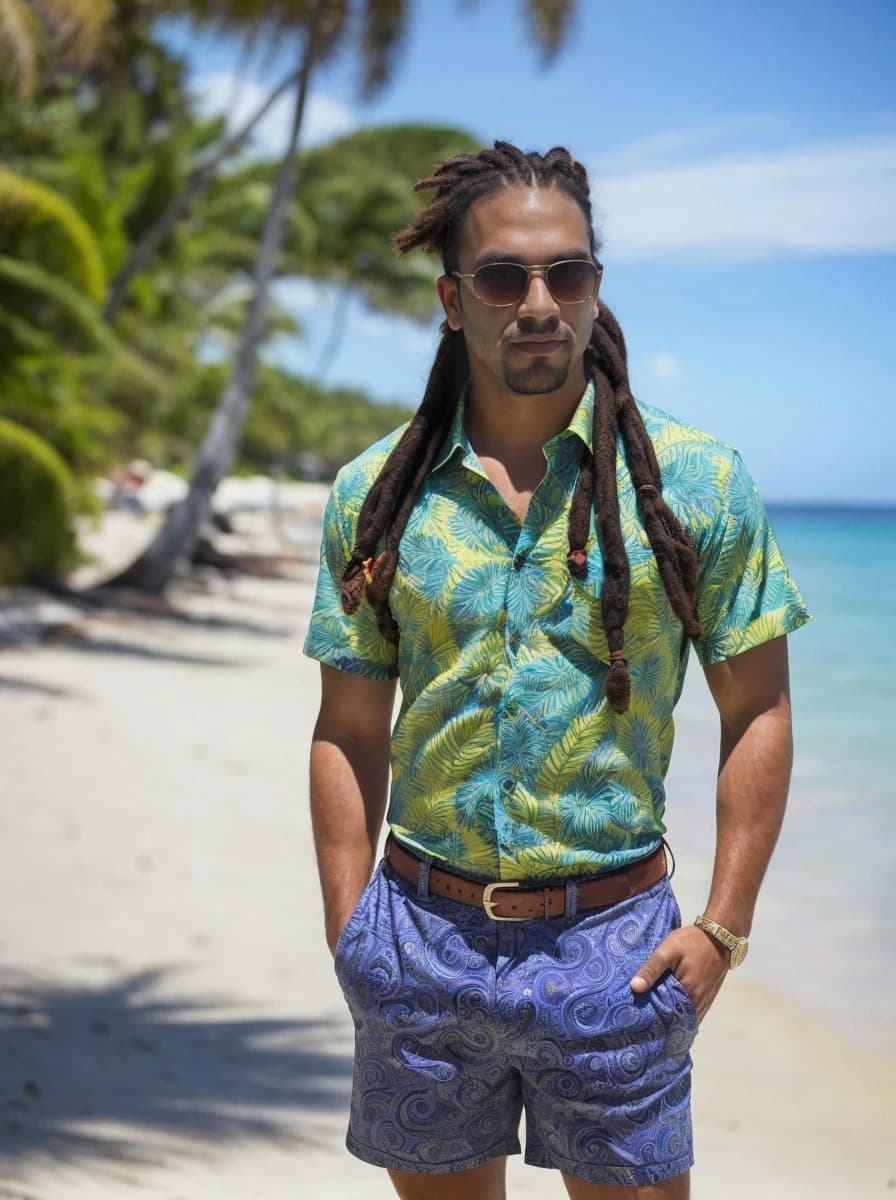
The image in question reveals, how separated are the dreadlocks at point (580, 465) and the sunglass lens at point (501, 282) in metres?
0.12

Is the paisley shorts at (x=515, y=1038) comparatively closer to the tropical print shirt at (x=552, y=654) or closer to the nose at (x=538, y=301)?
the tropical print shirt at (x=552, y=654)

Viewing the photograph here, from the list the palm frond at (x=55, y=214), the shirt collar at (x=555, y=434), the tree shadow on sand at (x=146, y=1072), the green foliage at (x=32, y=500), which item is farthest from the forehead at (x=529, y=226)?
the palm frond at (x=55, y=214)

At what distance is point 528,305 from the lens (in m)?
2.36

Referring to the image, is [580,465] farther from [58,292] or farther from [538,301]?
[58,292]

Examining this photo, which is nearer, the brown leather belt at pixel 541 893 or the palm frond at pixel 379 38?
the brown leather belt at pixel 541 893

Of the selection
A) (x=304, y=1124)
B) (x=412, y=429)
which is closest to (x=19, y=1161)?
(x=304, y=1124)

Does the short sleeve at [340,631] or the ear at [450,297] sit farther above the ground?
the ear at [450,297]

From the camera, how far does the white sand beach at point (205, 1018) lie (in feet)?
15.2

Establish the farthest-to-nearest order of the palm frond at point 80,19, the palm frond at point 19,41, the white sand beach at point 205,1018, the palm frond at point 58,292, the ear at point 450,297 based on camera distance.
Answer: the palm frond at point 58,292 → the palm frond at point 80,19 → the palm frond at point 19,41 → the white sand beach at point 205,1018 → the ear at point 450,297

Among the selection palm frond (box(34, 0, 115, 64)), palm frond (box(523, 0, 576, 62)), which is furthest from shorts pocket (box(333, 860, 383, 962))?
palm frond (box(523, 0, 576, 62))

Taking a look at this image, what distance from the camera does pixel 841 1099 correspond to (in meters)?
6.14

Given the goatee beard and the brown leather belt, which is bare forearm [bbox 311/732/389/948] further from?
the goatee beard

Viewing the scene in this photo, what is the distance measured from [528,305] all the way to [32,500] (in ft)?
36.8

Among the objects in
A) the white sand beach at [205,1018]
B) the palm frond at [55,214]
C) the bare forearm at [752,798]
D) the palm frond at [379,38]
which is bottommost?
the white sand beach at [205,1018]
